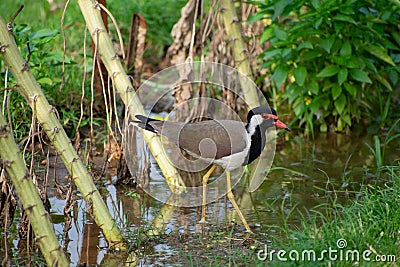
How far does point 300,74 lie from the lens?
562 cm

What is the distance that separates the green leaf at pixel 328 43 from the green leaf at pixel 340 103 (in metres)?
0.56

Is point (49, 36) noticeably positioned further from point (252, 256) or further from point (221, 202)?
point (252, 256)

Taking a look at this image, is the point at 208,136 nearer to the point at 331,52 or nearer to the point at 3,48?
the point at 3,48

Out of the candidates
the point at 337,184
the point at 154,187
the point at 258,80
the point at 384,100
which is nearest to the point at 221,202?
the point at 154,187

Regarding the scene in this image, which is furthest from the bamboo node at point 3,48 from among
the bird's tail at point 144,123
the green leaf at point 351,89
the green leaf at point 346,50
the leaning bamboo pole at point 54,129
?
the green leaf at point 351,89

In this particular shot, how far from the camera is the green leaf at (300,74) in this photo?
5.56 meters

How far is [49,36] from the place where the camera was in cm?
579

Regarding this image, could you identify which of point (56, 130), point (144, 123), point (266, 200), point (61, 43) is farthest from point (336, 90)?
point (61, 43)

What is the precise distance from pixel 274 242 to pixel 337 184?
1.32 metres

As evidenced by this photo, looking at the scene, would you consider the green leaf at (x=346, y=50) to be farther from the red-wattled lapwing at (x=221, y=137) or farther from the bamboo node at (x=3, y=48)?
the bamboo node at (x=3, y=48)

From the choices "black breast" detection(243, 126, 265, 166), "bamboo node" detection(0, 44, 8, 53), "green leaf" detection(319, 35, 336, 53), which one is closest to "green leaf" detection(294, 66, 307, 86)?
"green leaf" detection(319, 35, 336, 53)

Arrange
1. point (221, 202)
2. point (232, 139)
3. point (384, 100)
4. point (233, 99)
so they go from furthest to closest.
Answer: point (384, 100) → point (233, 99) → point (221, 202) → point (232, 139)

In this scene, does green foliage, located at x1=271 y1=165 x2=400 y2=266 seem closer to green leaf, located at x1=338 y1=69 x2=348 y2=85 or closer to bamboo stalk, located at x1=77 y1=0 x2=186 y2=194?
bamboo stalk, located at x1=77 y1=0 x2=186 y2=194

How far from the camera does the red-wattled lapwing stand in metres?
4.25
